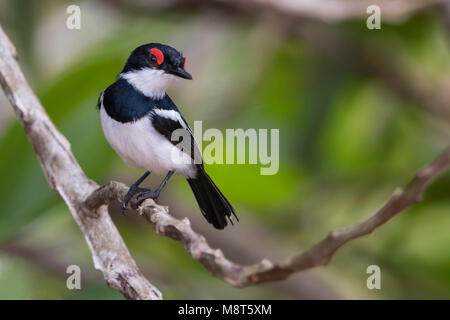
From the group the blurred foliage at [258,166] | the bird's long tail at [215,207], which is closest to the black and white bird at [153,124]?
the bird's long tail at [215,207]

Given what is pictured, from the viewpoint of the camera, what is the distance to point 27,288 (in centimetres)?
242

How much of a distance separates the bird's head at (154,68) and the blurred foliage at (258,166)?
1.97 ft

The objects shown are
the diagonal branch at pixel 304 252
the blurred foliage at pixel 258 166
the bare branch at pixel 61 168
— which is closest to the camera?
the diagonal branch at pixel 304 252

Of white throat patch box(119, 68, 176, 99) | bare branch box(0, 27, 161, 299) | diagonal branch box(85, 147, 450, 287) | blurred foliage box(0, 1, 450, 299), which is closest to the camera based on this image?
diagonal branch box(85, 147, 450, 287)

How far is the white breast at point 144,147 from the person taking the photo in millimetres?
1523

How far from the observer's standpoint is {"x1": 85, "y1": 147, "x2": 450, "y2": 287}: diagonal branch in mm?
884

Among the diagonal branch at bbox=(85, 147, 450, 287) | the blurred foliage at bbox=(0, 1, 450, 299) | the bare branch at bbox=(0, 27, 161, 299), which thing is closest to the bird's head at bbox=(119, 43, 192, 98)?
the bare branch at bbox=(0, 27, 161, 299)

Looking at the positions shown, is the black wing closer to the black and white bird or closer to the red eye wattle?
the black and white bird

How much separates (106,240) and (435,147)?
191cm

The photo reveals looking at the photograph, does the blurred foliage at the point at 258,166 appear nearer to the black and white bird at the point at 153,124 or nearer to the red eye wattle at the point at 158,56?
the black and white bird at the point at 153,124

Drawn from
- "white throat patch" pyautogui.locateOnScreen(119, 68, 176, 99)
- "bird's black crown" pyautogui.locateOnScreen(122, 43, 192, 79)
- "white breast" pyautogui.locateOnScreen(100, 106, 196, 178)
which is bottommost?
"white breast" pyautogui.locateOnScreen(100, 106, 196, 178)

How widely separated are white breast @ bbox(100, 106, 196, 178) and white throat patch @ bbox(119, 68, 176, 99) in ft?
0.23
